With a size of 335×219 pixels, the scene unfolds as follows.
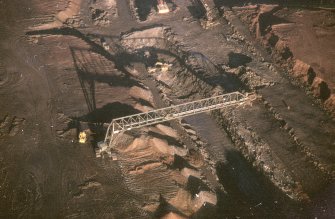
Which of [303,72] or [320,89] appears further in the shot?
[303,72]

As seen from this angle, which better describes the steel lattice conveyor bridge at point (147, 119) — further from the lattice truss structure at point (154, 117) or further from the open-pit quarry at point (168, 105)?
the open-pit quarry at point (168, 105)

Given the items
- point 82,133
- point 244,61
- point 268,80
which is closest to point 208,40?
point 244,61

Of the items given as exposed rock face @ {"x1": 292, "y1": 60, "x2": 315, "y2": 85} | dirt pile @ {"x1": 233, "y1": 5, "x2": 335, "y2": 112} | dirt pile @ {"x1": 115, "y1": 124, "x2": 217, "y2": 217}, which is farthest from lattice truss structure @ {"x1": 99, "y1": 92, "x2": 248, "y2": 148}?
dirt pile @ {"x1": 233, "y1": 5, "x2": 335, "y2": 112}

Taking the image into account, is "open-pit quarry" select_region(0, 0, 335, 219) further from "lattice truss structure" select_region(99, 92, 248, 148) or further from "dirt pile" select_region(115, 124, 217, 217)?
"lattice truss structure" select_region(99, 92, 248, 148)

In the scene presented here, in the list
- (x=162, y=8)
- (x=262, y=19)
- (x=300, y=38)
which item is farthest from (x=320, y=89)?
(x=162, y=8)

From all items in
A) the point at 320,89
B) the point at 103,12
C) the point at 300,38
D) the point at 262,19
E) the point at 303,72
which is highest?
the point at 300,38

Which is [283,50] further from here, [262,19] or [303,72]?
[262,19]

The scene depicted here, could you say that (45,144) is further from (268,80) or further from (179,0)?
(179,0)
